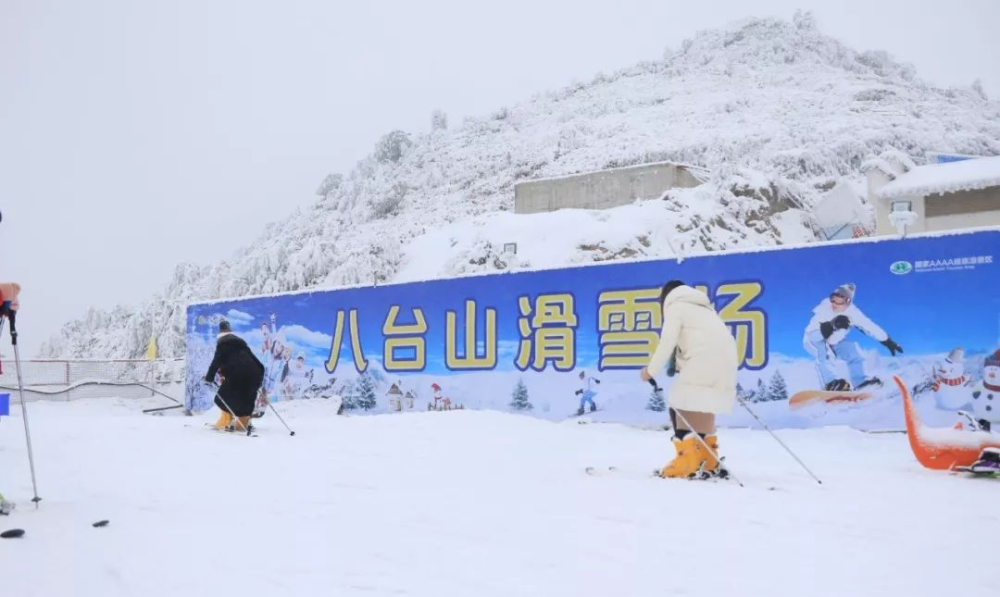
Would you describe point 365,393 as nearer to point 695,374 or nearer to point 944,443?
point 695,374

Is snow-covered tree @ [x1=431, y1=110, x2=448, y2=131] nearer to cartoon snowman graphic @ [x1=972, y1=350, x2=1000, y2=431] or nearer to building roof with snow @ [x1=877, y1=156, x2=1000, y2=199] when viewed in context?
building roof with snow @ [x1=877, y1=156, x2=1000, y2=199]

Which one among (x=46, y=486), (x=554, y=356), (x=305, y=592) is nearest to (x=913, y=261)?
(x=554, y=356)

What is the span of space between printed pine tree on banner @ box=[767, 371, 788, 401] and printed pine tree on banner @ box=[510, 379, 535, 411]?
3.41 m

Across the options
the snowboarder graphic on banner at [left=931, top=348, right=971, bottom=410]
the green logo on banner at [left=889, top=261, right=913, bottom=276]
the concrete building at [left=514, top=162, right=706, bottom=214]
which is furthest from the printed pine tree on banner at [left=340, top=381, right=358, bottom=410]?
the concrete building at [left=514, top=162, right=706, bottom=214]

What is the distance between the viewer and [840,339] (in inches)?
344

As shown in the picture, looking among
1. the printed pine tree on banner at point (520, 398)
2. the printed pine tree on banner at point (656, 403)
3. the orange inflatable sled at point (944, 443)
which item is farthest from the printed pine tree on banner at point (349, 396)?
the orange inflatable sled at point (944, 443)

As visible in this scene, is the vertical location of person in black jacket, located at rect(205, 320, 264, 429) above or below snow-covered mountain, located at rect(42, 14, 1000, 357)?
below

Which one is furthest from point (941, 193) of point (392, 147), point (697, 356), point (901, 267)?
point (392, 147)

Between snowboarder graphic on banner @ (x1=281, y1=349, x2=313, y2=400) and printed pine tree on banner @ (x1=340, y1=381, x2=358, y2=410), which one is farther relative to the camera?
snowboarder graphic on banner @ (x1=281, y1=349, x2=313, y2=400)

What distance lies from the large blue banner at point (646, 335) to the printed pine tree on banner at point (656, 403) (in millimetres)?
46

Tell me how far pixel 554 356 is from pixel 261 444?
4.52m

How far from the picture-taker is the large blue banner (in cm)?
812

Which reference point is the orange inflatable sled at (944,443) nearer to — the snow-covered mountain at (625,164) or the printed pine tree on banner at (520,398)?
the printed pine tree on banner at (520,398)

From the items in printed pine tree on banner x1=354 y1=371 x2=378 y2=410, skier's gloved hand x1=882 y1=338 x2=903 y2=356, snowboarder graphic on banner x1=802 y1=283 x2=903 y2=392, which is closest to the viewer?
skier's gloved hand x1=882 y1=338 x2=903 y2=356
